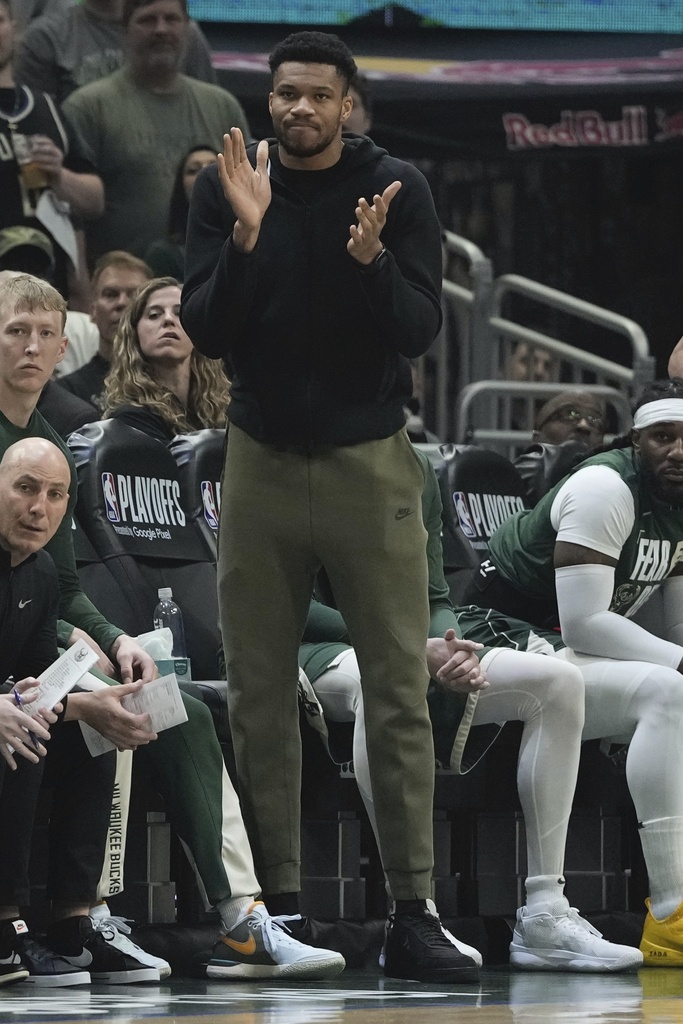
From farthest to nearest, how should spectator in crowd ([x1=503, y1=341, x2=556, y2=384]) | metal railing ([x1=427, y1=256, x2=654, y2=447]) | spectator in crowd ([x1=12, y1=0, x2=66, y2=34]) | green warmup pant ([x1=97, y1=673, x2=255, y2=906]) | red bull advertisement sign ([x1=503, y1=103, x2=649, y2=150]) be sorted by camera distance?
red bull advertisement sign ([x1=503, y1=103, x2=649, y2=150]), spectator in crowd ([x1=503, y1=341, x2=556, y2=384]), metal railing ([x1=427, y1=256, x2=654, y2=447]), spectator in crowd ([x1=12, y1=0, x2=66, y2=34]), green warmup pant ([x1=97, y1=673, x2=255, y2=906])

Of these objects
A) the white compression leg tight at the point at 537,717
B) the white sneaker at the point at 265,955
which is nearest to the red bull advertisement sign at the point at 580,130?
the white compression leg tight at the point at 537,717

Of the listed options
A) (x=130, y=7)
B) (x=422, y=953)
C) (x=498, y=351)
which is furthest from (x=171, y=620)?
(x=498, y=351)

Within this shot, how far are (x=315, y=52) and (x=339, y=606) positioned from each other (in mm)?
1132

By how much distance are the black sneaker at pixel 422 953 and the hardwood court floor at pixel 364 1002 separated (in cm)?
3

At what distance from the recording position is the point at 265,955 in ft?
11.9

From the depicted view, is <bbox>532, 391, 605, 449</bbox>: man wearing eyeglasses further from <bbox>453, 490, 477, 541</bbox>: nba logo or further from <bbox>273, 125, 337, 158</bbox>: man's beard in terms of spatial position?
<bbox>273, 125, 337, 158</bbox>: man's beard

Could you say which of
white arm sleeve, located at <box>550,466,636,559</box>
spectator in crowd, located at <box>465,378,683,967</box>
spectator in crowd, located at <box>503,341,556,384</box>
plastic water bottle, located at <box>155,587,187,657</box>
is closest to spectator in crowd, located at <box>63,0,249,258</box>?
spectator in crowd, located at <box>503,341,556,384</box>

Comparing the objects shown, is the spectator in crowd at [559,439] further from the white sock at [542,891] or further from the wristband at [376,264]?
the wristband at [376,264]

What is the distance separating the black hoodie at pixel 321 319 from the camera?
3572 mm

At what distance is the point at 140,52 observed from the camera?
726 centimetres

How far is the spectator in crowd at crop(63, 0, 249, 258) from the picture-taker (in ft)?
23.2

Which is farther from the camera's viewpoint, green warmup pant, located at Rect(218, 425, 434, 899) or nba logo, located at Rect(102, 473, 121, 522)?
nba logo, located at Rect(102, 473, 121, 522)

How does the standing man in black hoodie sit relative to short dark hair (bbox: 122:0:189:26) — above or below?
below

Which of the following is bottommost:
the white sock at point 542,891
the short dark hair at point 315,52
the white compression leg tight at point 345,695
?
the white sock at point 542,891
